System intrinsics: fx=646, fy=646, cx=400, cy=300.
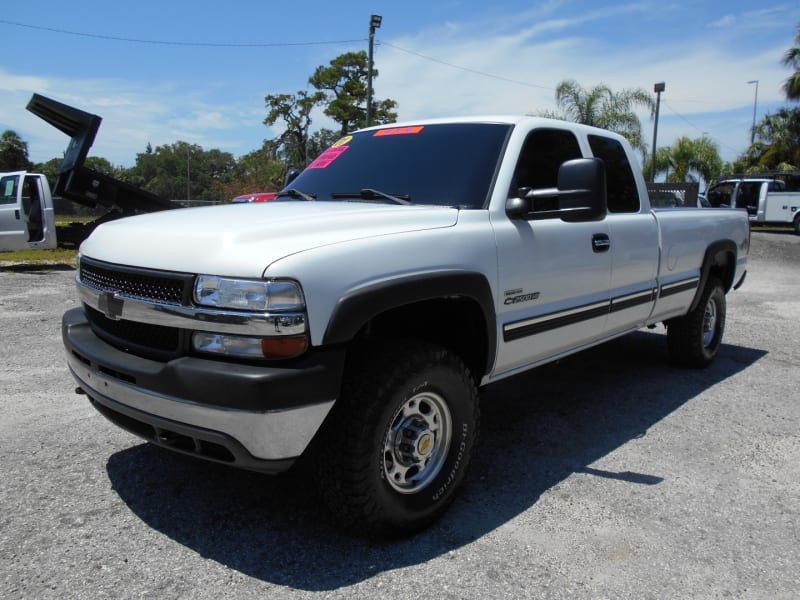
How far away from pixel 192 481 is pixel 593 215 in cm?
241

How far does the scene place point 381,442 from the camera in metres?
2.59

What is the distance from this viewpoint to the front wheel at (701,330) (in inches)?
219

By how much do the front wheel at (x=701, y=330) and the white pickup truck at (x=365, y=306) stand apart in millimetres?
1797

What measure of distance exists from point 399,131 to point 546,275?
4.27 feet

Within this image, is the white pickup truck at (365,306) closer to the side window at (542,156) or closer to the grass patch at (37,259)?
the side window at (542,156)

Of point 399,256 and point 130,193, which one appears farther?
point 130,193

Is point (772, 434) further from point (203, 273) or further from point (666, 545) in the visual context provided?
point (203, 273)

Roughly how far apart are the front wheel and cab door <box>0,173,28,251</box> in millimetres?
11733

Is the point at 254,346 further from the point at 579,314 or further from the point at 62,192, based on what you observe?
the point at 62,192

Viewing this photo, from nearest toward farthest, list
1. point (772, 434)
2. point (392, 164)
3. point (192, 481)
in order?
point (192, 481) → point (392, 164) → point (772, 434)

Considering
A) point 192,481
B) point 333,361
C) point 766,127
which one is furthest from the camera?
point 766,127

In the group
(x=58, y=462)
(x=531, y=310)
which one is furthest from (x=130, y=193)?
(x=531, y=310)

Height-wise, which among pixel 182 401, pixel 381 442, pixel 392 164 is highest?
pixel 392 164

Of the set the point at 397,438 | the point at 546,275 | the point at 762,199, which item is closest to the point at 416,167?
the point at 546,275
